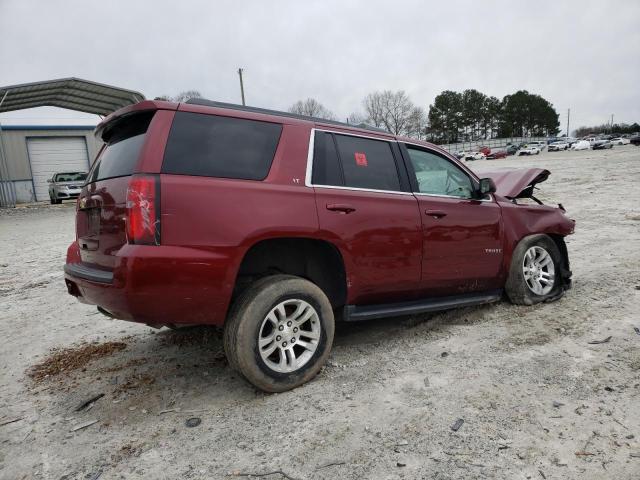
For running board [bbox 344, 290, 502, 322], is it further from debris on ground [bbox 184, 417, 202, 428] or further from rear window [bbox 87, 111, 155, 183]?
rear window [bbox 87, 111, 155, 183]

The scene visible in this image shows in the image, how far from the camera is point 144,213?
101 inches

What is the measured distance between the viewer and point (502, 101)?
9969 centimetres

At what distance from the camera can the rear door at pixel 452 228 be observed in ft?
12.3

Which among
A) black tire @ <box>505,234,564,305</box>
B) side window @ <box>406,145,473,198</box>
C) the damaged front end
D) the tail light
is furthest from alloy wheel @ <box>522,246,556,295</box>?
the tail light

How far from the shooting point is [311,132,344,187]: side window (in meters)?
3.23

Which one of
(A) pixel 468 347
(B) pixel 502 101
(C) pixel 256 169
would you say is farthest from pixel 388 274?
(B) pixel 502 101

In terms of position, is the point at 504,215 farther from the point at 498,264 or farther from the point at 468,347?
the point at 468,347

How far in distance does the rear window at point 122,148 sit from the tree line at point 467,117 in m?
81.0

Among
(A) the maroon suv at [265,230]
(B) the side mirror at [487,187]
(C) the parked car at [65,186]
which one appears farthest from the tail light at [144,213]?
(C) the parked car at [65,186]

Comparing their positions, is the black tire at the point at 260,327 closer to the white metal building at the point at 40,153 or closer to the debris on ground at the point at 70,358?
the debris on ground at the point at 70,358

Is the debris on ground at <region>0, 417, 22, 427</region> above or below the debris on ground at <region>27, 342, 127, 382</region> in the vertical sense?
below

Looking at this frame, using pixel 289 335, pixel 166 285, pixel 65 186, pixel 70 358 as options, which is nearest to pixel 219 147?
pixel 166 285

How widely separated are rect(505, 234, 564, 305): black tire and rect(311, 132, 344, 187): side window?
7.29 ft

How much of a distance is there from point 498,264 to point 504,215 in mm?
485
